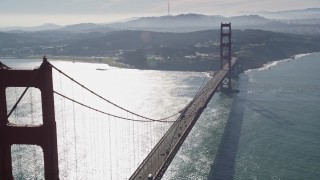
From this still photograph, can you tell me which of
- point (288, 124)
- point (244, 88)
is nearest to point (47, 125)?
point (288, 124)

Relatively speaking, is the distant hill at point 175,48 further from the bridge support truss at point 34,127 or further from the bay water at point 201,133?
the bridge support truss at point 34,127

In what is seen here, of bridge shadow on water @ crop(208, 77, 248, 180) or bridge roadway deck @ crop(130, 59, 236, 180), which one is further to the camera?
bridge shadow on water @ crop(208, 77, 248, 180)

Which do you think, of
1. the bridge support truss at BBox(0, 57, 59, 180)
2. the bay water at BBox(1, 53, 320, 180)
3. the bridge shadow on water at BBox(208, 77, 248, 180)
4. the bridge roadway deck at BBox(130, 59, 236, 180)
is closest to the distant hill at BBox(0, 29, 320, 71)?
the bay water at BBox(1, 53, 320, 180)

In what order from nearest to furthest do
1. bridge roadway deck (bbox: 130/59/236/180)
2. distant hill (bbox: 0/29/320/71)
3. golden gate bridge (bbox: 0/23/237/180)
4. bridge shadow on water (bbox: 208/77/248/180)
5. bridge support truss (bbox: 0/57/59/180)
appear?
bridge support truss (bbox: 0/57/59/180)
golden gate bridge (bbox: 0/23/237/180)
bridge roadway deck (bbox: 130/59/236/180)
bridge shadow on water (bbox: 208/77/248/180)
distant hill (bbox: 0/29/320/71)

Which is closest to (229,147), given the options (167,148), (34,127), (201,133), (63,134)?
(201,133)

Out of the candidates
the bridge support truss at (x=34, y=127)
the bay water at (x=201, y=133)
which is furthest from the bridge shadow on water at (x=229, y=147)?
the bridge support truss at (x=34, y=127)

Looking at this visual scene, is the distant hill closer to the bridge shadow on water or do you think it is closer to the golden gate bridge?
the golden gate bridge

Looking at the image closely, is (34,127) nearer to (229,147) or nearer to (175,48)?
(229,147)
